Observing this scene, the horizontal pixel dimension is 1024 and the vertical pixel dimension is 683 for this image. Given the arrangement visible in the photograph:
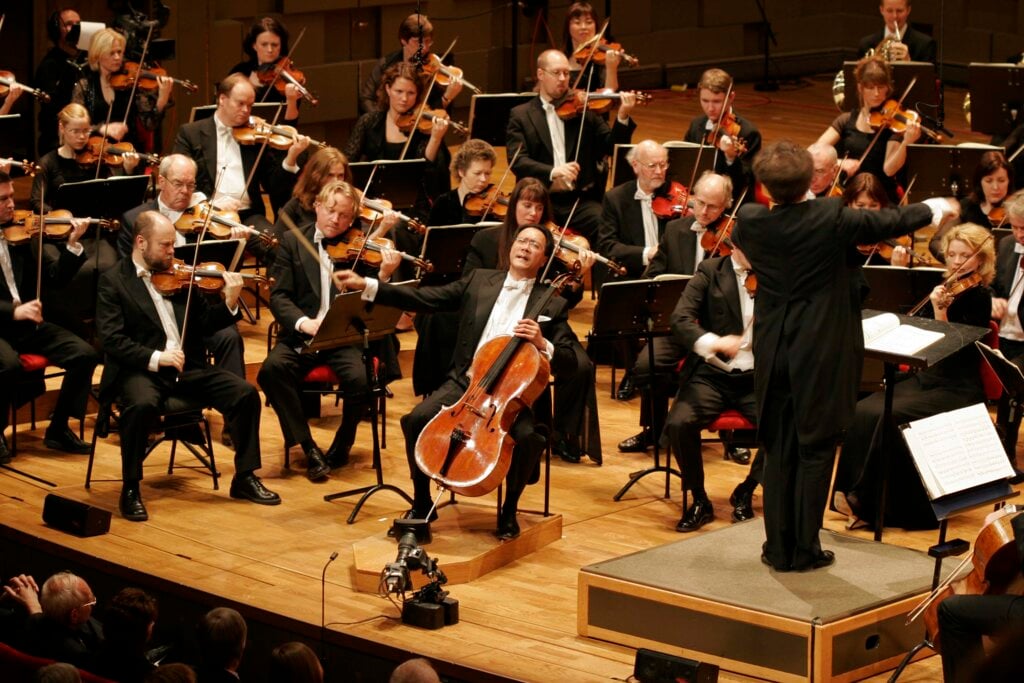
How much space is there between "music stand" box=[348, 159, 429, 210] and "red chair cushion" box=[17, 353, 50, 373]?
64.4 inches

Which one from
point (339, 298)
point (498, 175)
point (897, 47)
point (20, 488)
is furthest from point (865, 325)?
point (498, 175)

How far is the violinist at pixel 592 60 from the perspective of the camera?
26.7ft

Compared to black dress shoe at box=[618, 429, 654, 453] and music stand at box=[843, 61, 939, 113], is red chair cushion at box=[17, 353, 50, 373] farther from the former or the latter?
music stand at box=[843, 61, 939, 113]

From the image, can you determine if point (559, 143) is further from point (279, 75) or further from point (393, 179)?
point (279, 75)

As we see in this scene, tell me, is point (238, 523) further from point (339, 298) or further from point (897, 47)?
point (897, 47)

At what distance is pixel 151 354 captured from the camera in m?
5.87

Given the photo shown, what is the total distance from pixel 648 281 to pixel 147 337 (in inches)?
71.6

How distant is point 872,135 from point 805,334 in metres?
3.57

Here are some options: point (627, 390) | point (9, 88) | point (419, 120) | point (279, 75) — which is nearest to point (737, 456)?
point (627, 390)

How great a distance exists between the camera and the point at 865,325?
200 inches

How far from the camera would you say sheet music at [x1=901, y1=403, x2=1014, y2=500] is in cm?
442

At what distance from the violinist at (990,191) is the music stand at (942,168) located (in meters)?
0.23

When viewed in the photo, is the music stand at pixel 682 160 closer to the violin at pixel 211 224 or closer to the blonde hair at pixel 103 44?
the violin at pixel 211 224

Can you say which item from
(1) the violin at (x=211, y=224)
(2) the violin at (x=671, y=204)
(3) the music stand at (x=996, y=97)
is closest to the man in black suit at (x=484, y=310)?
(1) the violin at (x=211, y=224)
